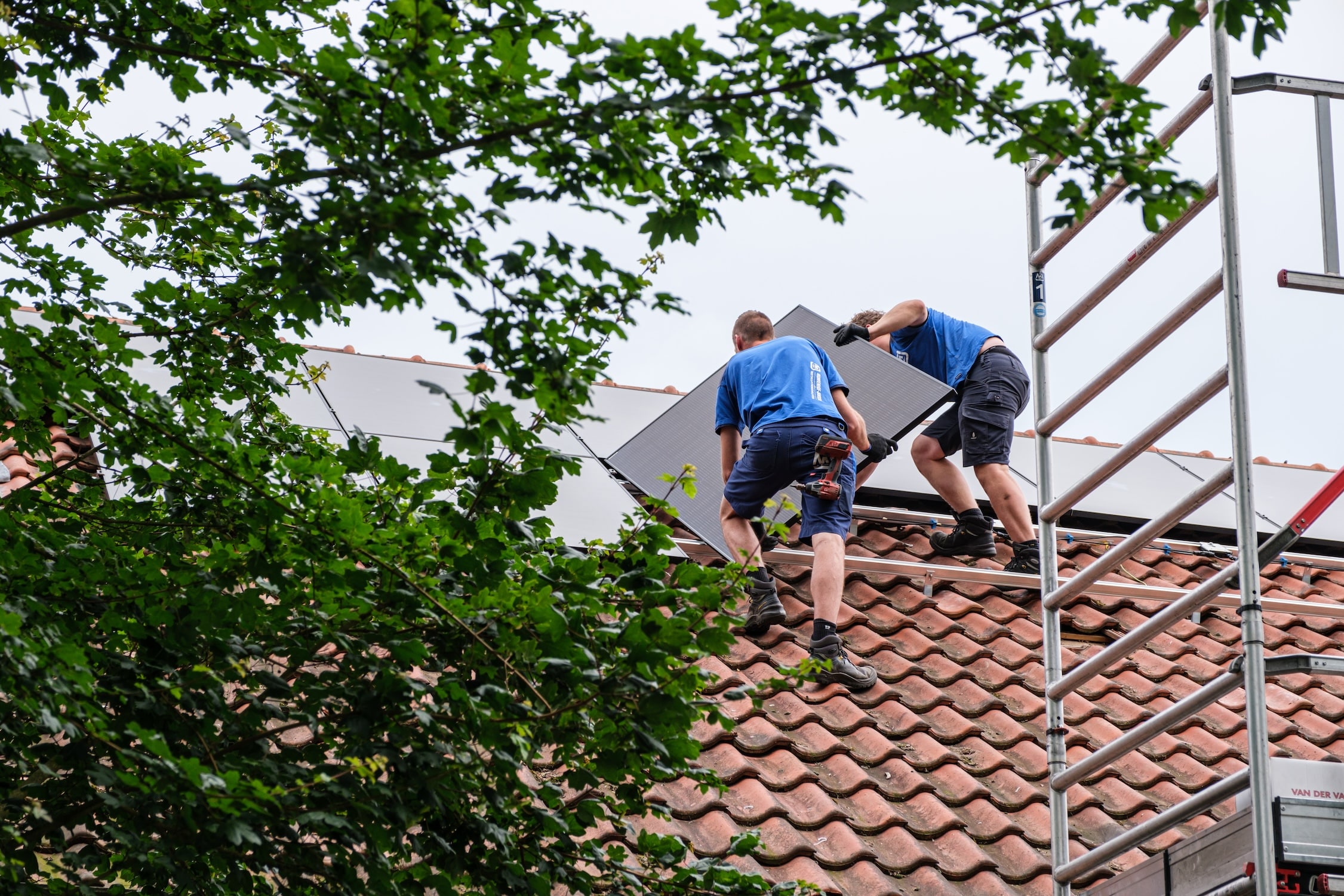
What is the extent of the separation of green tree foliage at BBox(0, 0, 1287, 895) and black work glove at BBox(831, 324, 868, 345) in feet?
11.3

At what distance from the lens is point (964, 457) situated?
6613mm

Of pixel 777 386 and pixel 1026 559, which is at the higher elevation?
pixel 777 386

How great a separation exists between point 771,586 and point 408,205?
11.6ft

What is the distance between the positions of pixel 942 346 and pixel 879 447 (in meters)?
0.73

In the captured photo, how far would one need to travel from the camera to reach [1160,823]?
3664 mm

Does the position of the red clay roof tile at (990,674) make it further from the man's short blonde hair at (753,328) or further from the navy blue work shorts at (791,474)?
the man's short blonde hair at (753,328)

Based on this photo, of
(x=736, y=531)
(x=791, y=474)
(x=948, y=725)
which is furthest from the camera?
(x=736, y=531)

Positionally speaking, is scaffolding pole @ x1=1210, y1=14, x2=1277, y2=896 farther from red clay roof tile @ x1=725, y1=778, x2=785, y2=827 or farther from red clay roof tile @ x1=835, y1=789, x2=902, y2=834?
red clay roof tile @ x1=725, y1=778, x2=785, y2=827

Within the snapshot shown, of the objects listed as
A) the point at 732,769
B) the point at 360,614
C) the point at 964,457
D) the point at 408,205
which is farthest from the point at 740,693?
the point at 964,457

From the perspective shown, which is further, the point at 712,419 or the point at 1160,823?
the point at 712,419

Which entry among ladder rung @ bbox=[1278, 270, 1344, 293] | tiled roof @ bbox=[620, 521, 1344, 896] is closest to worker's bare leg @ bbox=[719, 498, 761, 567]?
tiled roof @ bbox=[620, 521, 1344, 896]

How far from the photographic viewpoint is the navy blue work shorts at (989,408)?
6.59 metres

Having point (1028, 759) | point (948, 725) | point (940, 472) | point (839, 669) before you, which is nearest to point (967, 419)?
point (940, 472)

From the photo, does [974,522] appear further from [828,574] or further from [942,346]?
[828,574]
